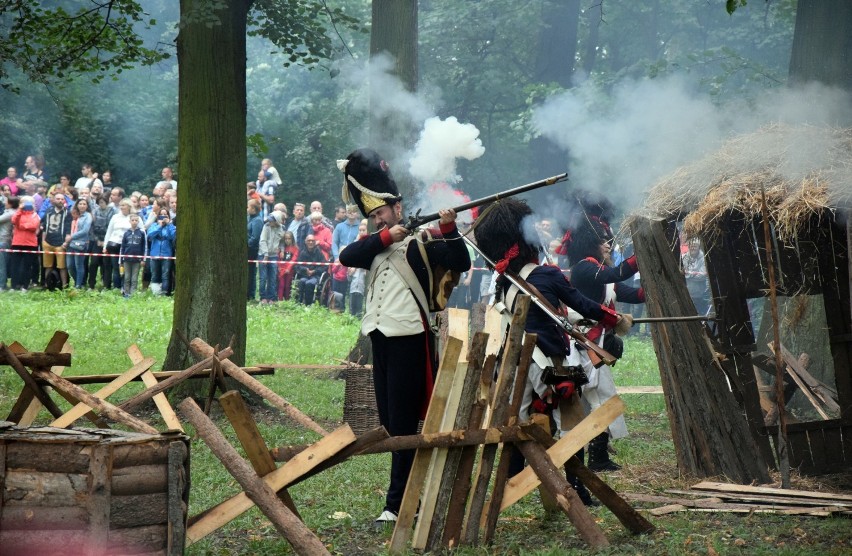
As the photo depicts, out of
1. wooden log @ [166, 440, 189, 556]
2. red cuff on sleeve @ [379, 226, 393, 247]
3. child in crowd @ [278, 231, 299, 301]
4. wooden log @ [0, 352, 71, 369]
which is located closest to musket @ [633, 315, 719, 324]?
red cuff on sleeve @ [379, 226, 393, 247]

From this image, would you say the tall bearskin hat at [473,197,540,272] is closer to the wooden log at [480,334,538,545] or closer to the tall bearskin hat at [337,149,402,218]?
the tall bearskin hat at [337,149,402,218]

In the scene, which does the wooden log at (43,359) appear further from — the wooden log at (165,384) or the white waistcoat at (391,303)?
the white waistcoat at (391,303)

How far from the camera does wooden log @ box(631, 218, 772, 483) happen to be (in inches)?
296

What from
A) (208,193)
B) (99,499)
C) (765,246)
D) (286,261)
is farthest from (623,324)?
(286,261)

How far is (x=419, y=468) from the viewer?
5398 millimetres

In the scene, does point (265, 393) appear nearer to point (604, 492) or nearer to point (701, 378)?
point (604, 492)

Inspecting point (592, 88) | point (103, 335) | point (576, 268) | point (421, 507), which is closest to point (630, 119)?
point (576, 268)

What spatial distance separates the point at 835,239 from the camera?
750cm

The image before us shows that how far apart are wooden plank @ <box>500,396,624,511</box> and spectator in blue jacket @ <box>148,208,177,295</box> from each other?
1410 centimetres

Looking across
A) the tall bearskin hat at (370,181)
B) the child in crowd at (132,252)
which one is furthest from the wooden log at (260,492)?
the child in crowd at (132,252)

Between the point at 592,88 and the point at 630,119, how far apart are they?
11.8m

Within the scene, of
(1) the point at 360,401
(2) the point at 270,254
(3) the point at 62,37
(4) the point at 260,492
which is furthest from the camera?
(2) the point at 270,254

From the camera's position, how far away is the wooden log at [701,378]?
24.7 feet

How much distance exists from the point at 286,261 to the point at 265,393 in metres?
13.1
